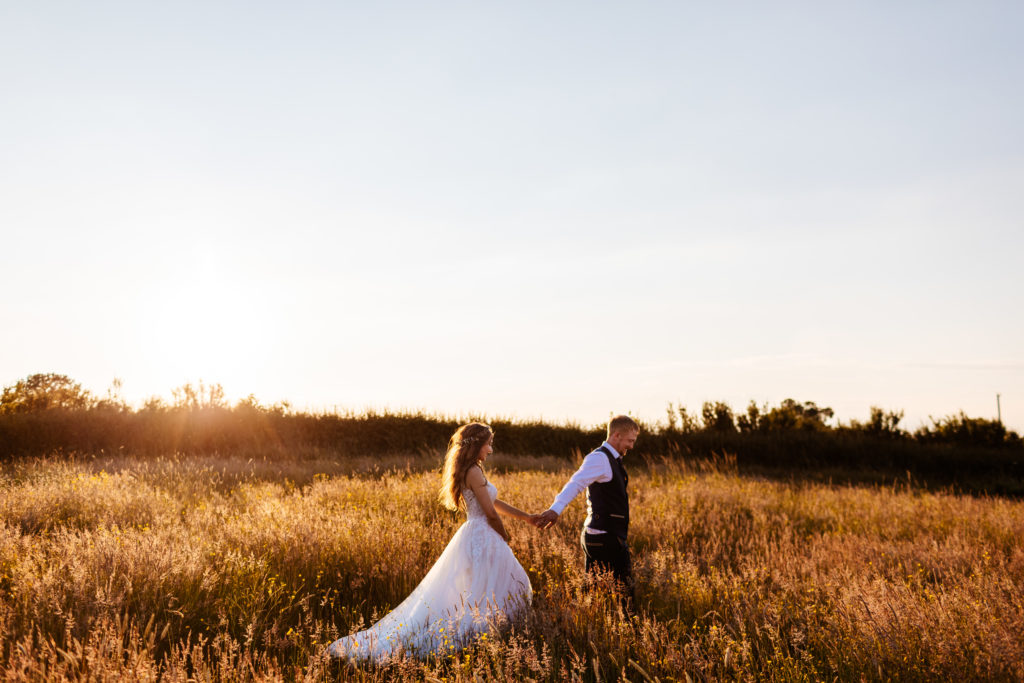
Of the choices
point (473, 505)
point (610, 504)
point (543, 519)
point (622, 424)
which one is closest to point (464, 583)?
point (473, 505)

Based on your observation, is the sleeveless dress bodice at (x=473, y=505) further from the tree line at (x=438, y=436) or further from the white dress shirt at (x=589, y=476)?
the tree line at (x=438, y=436)

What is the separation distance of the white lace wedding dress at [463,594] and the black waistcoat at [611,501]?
834 mm

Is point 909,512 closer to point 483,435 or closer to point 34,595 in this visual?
point 483,435

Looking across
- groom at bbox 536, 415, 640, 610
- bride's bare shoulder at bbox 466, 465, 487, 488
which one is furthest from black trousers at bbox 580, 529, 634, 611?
bride's bare shoulder at bbox 466, 465, 487, 488

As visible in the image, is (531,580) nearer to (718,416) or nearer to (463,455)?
(463,455)

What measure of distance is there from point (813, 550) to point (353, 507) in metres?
5.53

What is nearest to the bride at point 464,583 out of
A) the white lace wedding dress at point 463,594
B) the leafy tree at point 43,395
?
the white lace wedding dress at point 463,594

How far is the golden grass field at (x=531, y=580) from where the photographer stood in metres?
3.56

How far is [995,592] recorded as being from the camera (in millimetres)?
5051

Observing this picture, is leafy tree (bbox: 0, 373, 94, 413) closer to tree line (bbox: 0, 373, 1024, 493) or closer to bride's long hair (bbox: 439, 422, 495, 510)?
tree line (bbox: 0, 373, 1024, 493)

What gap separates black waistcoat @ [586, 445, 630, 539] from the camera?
5527 millimetres

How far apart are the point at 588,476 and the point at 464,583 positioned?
1.30 metres

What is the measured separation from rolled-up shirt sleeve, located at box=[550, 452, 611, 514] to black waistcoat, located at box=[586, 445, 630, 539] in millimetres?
72

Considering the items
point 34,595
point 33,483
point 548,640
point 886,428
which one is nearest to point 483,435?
point 548,640
